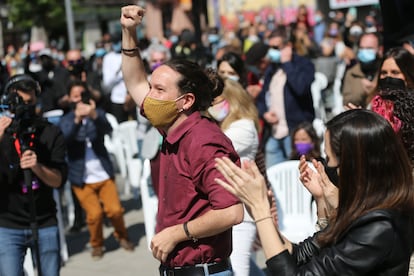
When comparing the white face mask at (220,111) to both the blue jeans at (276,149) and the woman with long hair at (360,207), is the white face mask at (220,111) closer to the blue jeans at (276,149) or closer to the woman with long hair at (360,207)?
the woman with long hair at (360,207)

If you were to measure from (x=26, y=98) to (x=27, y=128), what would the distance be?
14.4 inches

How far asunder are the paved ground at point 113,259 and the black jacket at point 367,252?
3.86 meters

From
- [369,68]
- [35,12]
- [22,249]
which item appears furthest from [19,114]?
[35,12]

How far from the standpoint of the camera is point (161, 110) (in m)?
3.27

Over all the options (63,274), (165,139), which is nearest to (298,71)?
(63,274)

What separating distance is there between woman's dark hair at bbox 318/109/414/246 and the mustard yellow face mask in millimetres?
986

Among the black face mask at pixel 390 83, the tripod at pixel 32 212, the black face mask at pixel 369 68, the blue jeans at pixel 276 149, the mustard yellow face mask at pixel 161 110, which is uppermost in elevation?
the mustard yellow face mask at pixel 161 110

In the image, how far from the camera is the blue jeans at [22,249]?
13.9ft

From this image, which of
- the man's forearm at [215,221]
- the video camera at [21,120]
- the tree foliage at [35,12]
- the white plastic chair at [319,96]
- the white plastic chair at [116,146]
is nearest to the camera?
the man's forearm at [215,221]

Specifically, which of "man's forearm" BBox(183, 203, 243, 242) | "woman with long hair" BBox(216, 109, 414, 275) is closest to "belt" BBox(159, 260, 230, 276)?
"man's forearm" BBox(183, 203, 243, 242)

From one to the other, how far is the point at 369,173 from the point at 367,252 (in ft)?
0.87

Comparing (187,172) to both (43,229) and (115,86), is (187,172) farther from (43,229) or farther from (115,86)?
(115,86)

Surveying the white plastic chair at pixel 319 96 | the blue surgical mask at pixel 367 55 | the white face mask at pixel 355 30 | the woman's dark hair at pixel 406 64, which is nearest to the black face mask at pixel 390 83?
the woman's dark hair at pixel 406 64

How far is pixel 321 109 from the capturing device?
10969mm
